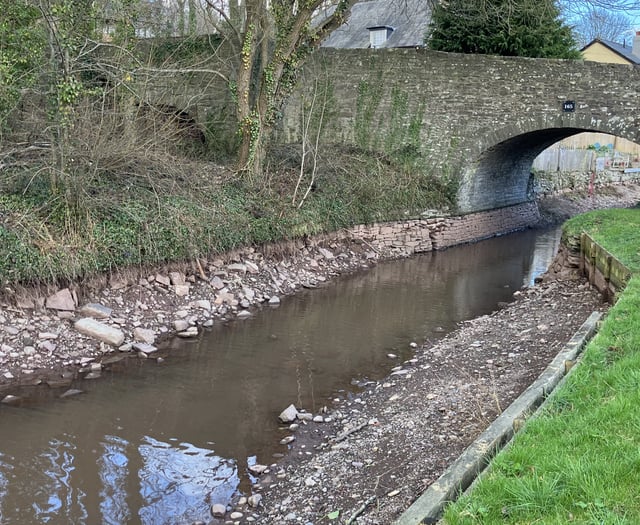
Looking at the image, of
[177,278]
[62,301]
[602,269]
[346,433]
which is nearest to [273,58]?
[177,278]

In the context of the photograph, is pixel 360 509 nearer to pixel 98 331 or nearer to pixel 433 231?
pixel 98 331

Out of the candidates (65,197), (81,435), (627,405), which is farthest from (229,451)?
(65,197)

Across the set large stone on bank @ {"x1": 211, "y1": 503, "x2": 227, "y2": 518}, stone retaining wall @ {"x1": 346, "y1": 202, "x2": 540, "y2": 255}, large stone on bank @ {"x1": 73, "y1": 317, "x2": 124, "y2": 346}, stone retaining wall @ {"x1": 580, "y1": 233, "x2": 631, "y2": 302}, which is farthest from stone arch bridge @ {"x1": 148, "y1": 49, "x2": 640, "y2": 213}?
large stone on bank @ {"x1": 211, "y1": 503, "x2": 227, "y2": 518}

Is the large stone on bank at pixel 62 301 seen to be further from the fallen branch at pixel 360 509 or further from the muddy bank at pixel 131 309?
the fallen branch at pixel 360 509

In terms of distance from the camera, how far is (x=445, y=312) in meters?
10.5

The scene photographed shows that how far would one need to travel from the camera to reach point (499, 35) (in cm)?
1681

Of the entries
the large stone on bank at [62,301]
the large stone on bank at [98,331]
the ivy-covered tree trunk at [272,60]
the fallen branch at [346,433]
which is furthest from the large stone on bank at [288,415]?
the ivy-covered tree trunk at [272,60]

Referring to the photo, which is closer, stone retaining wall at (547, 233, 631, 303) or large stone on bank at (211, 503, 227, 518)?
large stone on bank at (211, 503, 227, 518)

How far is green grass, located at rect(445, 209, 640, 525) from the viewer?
275cm

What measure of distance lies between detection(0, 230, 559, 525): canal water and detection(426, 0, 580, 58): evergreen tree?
361 inches

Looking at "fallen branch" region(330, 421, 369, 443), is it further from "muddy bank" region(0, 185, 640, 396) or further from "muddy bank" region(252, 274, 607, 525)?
"muddy bank" region(0, 185, 640, 396)

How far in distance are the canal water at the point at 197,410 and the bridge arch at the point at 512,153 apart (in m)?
6.24

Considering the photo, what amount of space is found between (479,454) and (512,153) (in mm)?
16295

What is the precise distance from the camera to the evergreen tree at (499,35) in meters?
16.5
